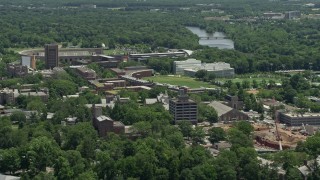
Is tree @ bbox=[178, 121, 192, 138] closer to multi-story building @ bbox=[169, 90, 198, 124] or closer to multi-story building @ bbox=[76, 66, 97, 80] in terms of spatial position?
multi-story building @ bbox=[169, 90, 198, 124]

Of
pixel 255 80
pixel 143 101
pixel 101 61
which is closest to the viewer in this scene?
pixel 143 101

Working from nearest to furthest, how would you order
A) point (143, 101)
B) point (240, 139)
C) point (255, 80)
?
point (240, 139) → point (143, 101) → point (255, 80)

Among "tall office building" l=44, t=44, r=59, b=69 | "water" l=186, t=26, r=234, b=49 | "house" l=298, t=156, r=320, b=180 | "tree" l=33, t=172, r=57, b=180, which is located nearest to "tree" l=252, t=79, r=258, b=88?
"tall office building" l=44, t=44, r=59, b=69

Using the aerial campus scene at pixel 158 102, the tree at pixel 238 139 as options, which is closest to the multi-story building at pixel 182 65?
the aerial campus scene at pixel 158 102

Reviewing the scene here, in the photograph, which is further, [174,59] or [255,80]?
[174,59]

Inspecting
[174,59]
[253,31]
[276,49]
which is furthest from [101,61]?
[253,31]

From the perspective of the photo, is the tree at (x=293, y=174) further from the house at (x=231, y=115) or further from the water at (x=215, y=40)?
the water at (x=215, y=40)

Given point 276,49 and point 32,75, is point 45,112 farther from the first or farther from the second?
point 276,49
